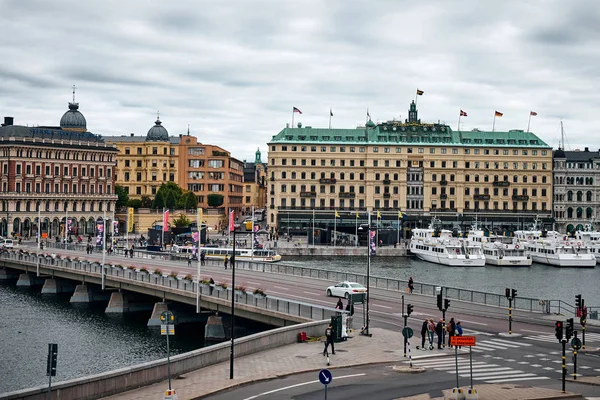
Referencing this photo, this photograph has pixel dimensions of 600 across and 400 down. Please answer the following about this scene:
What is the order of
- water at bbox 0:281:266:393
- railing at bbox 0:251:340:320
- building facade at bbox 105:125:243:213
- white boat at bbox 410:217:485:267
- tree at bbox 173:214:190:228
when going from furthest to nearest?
1. building facade at bbox 105:125:243:213
2. tree at bbox 173:214:190:228
3. white boat at bbox 410:217:485:267
4. railing at bbox 0:251:340:320
5. water at bbox 0:281:266:393

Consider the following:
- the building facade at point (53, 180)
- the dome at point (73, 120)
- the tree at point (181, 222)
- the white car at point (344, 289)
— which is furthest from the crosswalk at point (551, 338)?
the dome at point (73, 120)

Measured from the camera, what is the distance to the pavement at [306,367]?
32125 mm

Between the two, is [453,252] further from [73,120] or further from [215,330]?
[73,120]

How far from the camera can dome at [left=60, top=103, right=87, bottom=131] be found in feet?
590

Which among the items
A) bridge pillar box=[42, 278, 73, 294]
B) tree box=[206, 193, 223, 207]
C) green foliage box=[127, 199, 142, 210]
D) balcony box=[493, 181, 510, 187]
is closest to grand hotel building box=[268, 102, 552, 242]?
balcony box=[493, 181, 510, 187]

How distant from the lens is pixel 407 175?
568ft

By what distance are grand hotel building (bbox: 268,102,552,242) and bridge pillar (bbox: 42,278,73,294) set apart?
82.1 metres

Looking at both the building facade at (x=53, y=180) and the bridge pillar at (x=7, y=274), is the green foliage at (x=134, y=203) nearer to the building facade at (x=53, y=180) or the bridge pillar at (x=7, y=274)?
the building facade at (x=53, y=180)

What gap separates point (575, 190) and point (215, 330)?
14616 centimetres

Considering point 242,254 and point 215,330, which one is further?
point 242,254

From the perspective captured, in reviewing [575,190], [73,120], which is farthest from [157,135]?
[575,190]

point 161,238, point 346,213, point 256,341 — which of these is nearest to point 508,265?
point 346,213

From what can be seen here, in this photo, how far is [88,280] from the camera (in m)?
81.1

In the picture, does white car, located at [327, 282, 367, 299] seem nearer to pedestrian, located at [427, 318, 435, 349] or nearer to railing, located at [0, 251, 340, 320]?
railing, located at [0, 251, 340, 320]
